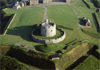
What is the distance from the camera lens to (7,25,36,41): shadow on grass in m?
53.4

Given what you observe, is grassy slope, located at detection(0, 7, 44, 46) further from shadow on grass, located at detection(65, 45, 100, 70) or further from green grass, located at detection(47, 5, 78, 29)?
shadow on grass, located at detection(65, 45, 100, 70)

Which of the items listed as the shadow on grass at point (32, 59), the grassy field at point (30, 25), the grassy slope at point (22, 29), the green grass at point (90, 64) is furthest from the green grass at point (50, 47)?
the green grass at point (90, 64)

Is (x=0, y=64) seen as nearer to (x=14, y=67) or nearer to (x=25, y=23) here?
(x=14, y=67)

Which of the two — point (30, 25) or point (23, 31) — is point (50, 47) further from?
point (30, 25)

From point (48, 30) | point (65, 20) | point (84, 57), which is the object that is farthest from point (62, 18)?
point (84, 57)

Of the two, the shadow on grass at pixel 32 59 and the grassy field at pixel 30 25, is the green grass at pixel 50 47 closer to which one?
the shadow on grass at pixel 32 59

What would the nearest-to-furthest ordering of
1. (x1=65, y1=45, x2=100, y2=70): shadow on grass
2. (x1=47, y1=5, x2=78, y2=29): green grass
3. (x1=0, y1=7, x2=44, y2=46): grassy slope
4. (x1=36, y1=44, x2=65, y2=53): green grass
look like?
(x1=65, y1=45, x2=100, y2=70): shadow on grass → (x1=36, y1=44, x2=65, y2=53): green grass → (x1=0, y1=7, x2=44, y2=46): grassy slope → (x1=47, y1=5, x2=78, y2=29): green grass

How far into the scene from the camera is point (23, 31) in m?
57.5

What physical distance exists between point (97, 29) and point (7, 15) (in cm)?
4391

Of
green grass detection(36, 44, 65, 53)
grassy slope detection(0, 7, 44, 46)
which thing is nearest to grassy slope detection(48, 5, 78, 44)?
green grass detection(36, 44, 65, 53)

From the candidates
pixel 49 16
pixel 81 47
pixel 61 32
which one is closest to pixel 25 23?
pixel 49 16

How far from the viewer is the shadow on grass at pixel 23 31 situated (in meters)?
53.4

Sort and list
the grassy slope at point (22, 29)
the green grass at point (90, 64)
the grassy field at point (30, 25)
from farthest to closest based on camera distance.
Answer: the grassy field at point (30, 25), the grassy slope at point (22, 29), the green grass at point (90, 64)

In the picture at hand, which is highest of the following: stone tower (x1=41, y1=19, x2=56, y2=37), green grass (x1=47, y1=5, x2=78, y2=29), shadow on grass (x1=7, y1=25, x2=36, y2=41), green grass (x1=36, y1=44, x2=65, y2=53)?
stone tower (x1=41, y1=19, x2=56, y2=37)
